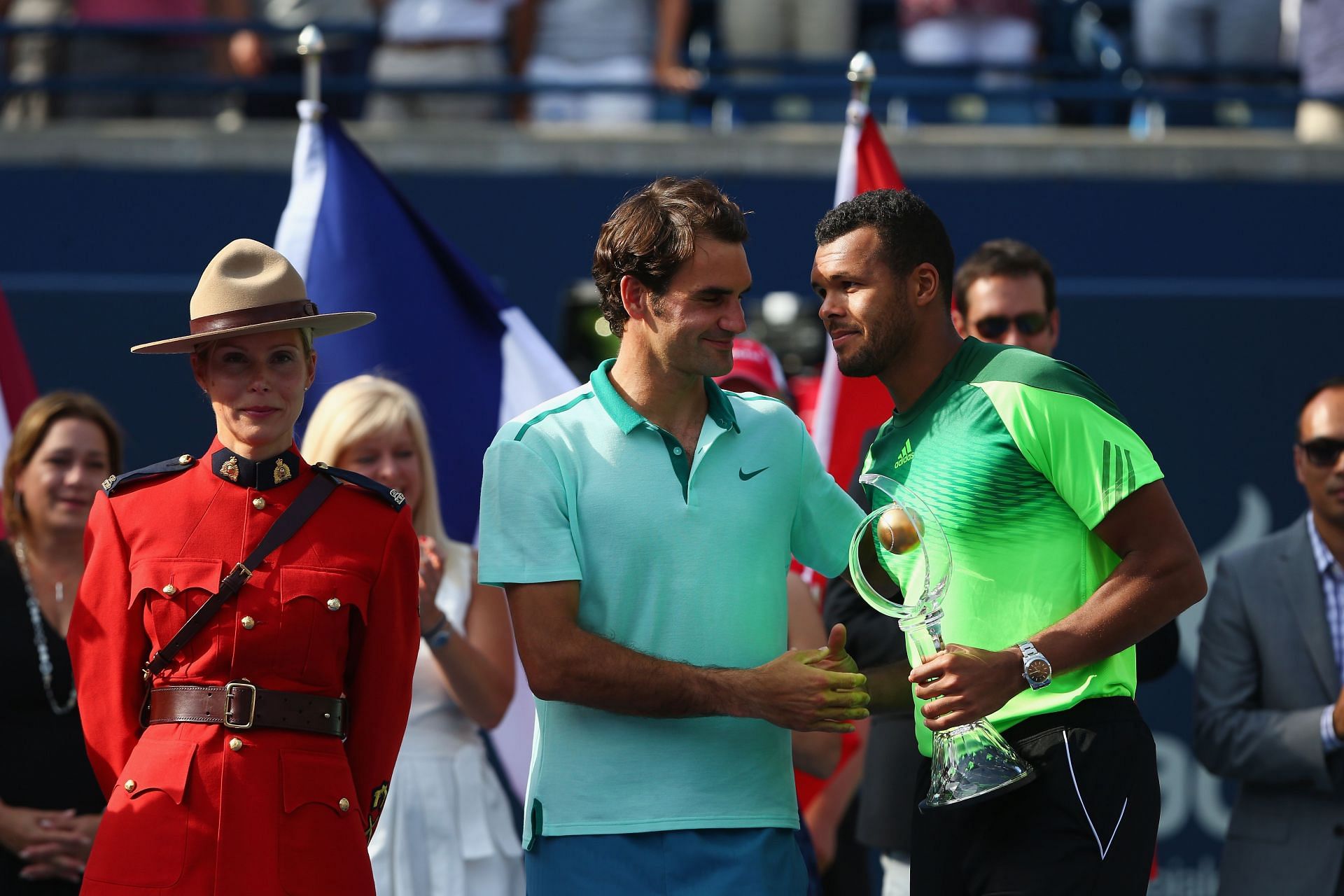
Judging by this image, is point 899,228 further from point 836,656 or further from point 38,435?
point 38,435

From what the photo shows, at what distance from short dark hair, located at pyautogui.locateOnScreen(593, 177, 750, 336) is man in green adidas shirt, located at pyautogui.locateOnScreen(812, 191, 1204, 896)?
29 cm

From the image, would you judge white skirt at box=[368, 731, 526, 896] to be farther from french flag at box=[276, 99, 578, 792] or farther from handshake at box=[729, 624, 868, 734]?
handshake at box=[729, 624, 868, 734]

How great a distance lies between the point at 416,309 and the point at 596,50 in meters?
3.82

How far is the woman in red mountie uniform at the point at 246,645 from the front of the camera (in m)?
3.23

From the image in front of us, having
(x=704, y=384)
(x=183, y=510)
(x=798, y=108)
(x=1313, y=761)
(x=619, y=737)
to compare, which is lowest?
(x=1313, y=761)

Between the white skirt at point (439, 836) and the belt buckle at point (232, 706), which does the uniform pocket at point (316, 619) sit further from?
the white skirt at point (439, 836)

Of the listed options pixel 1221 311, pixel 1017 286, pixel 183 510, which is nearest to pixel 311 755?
pixel 183 510

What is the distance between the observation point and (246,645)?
3.29 metres

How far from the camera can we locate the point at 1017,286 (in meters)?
5.01

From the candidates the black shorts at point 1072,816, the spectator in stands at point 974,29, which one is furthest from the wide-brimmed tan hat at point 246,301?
the spectator in stands at point 974,29

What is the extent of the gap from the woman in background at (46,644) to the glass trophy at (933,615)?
2.30m

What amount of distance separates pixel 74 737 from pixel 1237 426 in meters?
5.44

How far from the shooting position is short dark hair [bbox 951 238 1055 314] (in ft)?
16.5

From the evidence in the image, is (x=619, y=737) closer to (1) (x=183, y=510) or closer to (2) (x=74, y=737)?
(1) (x=183, y=510)
